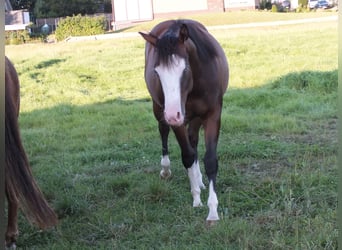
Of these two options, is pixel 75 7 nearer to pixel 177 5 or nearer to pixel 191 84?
pixel 177 5

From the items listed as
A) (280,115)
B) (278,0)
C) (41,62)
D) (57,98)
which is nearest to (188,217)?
(280,115)

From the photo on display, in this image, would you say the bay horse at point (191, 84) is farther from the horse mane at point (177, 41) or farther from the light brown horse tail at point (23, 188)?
the light brown horse tail at point (23, 188)

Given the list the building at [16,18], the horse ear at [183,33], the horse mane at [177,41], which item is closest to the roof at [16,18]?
the building at [16,18]

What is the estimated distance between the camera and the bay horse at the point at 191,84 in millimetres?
3314

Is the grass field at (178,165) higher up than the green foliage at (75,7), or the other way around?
the green foliage at (75,7)

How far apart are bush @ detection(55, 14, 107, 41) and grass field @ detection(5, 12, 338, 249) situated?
41.3 feet

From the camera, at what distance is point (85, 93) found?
984cm

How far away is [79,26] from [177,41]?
20.9 metres

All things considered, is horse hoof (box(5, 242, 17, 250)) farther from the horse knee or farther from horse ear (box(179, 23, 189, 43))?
horse ear (box(179, 23, 189, 43))

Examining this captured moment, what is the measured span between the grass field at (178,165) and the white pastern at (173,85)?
0.82m

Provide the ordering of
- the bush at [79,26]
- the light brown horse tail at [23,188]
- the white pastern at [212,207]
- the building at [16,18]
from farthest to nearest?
the bush at [79,26], the building at [16,18], the white pastern at [212,207], the light brown horse tail at [23,188]

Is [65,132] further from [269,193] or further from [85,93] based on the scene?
[269,193]

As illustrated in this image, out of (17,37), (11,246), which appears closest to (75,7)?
(17,37)

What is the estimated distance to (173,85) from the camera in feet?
10.9
